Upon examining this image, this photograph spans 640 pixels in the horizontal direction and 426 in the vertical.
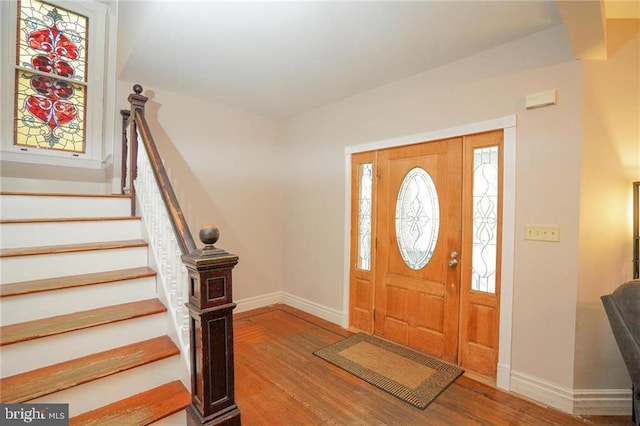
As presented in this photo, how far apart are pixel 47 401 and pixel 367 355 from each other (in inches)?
88.0

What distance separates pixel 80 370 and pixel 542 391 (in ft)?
9.57

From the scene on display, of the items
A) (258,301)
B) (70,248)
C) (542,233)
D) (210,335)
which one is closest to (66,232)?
(70,248)

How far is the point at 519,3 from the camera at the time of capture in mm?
1803

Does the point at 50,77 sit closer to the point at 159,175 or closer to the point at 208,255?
the point at 159,175

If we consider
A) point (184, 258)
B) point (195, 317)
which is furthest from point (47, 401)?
point (184, 258)

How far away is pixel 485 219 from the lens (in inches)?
95.7

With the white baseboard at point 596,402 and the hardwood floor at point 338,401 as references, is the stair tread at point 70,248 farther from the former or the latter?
the white baseboard at point 596,402

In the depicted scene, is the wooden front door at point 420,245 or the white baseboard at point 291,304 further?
the white baseboard at point 291,304

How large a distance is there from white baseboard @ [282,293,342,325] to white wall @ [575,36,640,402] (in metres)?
2.20

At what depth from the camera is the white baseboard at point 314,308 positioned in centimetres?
354

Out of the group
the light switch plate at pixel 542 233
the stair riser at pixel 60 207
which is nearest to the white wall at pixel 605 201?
the light switch plate at pixel 542 233

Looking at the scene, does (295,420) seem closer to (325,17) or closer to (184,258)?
(184,258)

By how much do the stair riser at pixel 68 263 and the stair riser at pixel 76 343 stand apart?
53cm

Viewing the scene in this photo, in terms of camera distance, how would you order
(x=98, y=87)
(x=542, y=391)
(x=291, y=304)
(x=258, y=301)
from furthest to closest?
(x=291, y=304) → (x=258, y=301) → (x=98, y=87) → (x=542, y=391)
